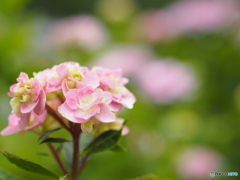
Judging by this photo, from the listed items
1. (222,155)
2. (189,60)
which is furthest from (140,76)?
(222,155)

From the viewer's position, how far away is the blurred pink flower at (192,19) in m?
2.79

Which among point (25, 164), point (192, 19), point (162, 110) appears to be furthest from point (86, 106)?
point (192, 19)

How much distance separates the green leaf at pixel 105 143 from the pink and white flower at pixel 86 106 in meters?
0.07

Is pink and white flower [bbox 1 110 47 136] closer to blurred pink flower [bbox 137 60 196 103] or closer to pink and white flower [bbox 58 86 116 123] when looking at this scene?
pink and white flower [bbox 58 86 116 123]

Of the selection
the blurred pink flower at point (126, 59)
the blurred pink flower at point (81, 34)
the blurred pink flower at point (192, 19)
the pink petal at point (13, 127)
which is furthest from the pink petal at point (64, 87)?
the blurred pink flower at point (192, 19)

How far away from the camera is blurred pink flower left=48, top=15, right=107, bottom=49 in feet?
8.40

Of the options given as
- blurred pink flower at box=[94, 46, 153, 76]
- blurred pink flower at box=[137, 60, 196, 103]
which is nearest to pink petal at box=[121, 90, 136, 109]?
blurred pink flower at box=[137, 60, 196, 103]

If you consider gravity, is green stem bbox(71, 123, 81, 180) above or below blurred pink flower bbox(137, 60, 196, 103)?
below

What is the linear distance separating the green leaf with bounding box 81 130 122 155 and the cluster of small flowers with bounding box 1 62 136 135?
29 mm

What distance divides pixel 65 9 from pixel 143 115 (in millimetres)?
5294

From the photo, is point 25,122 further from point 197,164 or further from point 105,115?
point 197,164

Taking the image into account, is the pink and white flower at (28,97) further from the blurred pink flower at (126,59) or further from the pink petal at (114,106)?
the blurred pink flower at (126,59)

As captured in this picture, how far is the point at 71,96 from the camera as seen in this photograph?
666 mm

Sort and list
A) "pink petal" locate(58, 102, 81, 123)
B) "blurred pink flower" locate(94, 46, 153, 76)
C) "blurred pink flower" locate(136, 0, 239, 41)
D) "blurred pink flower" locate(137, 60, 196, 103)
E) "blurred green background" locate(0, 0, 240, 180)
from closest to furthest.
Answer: "pink petal" locate(58, 102, 81, 123) < "blurred green background" locate(0, 0, 240, 180) < "blurred pink flower" locate(137, 60, 196, 103) < "blurred pink flower" locate(94, 46, 153, 76) < "blurred pink flower" locate(136, 0, 239, 41)
